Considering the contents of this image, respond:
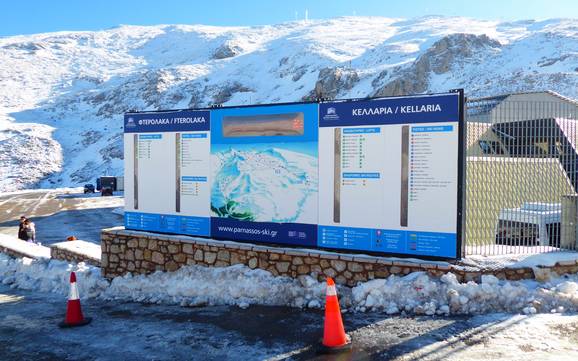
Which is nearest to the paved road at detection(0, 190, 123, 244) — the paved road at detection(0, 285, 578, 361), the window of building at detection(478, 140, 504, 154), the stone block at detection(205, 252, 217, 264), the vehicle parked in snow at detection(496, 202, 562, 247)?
the stone block at detection(205, 252, 217, 264)

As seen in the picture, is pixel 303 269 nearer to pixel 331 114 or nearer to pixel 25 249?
pixel 331 114

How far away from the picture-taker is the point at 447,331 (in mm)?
6543

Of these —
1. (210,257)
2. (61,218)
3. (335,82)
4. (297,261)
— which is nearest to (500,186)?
(297,261)

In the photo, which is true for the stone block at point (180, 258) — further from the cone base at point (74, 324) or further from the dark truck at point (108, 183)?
the dark truck at point (108, 183)

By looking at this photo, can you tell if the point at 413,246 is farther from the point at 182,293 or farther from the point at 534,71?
the point at 534,71

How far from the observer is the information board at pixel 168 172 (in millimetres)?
10281

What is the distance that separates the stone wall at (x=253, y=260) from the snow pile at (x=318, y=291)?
0.16m

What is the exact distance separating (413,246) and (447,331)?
183cm

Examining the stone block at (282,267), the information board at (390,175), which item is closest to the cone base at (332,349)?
the information board at (390,175)

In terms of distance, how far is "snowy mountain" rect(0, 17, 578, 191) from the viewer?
2768 inches

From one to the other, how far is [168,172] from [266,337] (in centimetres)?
501

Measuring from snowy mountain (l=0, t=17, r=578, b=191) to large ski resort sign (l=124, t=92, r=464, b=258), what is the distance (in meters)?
50.7

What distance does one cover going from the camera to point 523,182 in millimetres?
9102

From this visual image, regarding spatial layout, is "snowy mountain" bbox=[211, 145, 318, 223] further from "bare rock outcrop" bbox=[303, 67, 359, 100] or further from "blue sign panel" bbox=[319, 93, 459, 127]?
"bare rock outcrop" bbox=[303, 67, 359, 100]
